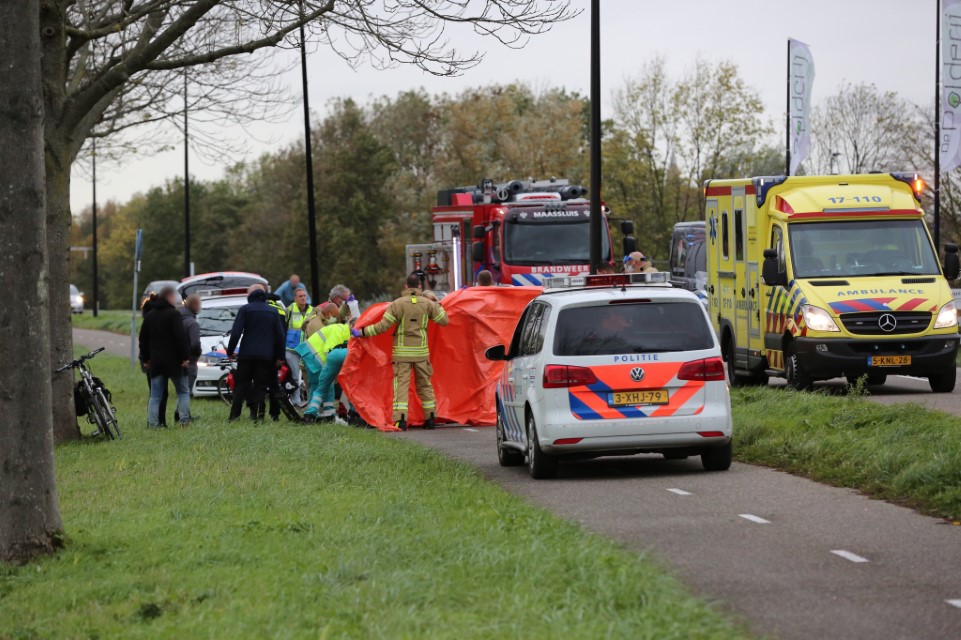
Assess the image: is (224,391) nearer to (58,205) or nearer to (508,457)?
(58,205)

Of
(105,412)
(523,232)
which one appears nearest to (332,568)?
(105,412)

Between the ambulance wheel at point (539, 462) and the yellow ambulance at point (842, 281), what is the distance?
25.4 feet

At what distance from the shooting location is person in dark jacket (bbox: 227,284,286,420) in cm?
1920

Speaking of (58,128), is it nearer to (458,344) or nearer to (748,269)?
(458,344)

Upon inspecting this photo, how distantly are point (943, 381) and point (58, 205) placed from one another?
11672 mm

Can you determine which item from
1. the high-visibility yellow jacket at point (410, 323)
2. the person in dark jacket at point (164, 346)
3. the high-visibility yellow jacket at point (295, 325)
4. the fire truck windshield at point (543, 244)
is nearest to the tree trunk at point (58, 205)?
the person in dark jacket at point (164, 346)

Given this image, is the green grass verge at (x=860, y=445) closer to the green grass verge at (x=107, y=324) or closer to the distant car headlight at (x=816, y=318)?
the distant car headlight at (x=816, y=318)

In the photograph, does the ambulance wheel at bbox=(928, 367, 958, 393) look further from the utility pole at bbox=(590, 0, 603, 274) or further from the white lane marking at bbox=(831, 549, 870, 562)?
the white lane marking at bbox=(831, 549, 870, 562)

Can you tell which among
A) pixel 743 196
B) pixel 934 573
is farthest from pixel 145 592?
pixel 743 196

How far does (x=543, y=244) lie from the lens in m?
29.2

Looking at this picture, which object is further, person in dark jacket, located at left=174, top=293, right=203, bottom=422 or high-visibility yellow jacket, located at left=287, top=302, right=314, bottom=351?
high-visibility yellow jacket, located at left=287, top=302, right=314, bottom=351

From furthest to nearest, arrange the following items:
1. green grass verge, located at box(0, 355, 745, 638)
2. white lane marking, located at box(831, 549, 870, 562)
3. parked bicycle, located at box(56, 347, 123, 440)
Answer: parked bicycle, located at box(56, 347, 123, 440) → white lane marking, located at box(831, 549, 870, 562) → green grass verge, located at box(0, 355, 745, 638)

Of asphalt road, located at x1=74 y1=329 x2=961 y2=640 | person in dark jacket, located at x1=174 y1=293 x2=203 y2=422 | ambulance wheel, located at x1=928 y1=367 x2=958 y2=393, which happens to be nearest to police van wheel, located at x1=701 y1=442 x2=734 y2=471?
asphalt road, located at x1=74 y1=329 x2=961 y2=640

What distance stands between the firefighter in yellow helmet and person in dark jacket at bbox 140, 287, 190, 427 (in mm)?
2161
